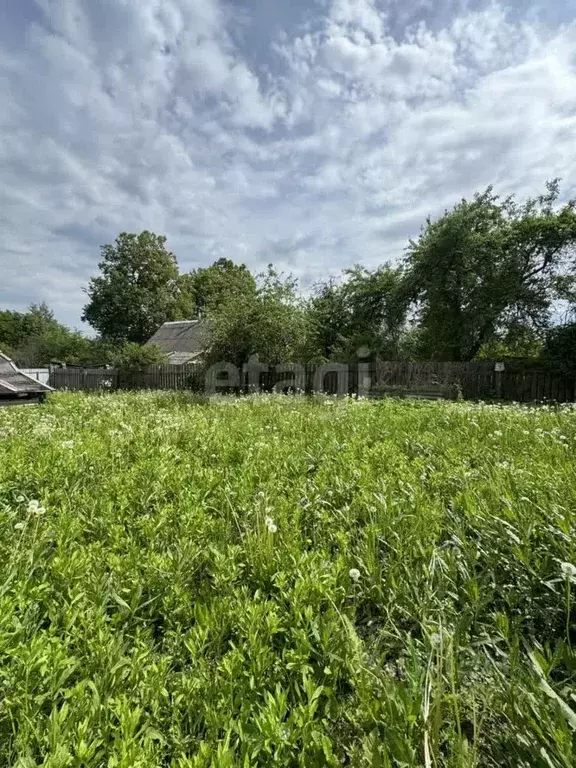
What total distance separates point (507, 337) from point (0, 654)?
17538 millimetres

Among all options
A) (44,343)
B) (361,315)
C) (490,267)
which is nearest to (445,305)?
(490,267)

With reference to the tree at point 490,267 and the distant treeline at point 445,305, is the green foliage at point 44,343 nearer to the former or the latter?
the distant treeline at point 445,305

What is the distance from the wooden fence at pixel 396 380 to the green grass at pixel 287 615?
11.6 metres

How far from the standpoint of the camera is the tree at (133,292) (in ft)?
134

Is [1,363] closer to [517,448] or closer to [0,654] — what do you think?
[0,654]

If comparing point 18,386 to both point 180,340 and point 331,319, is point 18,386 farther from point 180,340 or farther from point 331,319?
point 180,340

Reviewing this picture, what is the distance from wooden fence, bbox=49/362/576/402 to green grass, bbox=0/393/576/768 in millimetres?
11644

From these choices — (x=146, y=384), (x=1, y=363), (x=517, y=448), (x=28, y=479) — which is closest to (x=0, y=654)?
(x=28, y=479)

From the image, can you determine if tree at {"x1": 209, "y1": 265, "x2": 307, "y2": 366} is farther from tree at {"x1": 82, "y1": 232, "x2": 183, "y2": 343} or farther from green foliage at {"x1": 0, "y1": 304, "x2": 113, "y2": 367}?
tree at {"x1": 82, "y1": 232, "x2": 183, "y2": 343}

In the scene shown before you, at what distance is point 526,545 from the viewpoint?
6.24 ft

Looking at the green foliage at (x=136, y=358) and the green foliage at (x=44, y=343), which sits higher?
the green foliage at (x=44, y=343)

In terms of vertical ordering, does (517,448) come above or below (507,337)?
below

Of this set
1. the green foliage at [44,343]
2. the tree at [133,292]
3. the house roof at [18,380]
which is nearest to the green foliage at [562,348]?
the house roof at [18,380]

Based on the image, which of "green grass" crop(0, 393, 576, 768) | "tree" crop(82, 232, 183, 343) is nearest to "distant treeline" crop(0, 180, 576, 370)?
"green grass" crop(0, 393, 576, 768)
